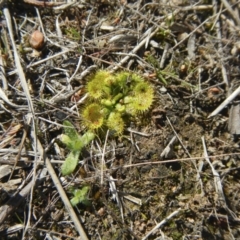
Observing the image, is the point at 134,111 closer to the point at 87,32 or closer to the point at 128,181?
the point at 128,181

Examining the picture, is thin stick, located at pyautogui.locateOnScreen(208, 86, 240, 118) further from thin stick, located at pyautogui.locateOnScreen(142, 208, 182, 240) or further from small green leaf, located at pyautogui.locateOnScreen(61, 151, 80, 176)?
small green leaf, located at pyautogui.locateOnScreen(61, 151, 80, 176)

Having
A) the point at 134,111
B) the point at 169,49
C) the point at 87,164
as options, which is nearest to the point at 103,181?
the point at 87,164

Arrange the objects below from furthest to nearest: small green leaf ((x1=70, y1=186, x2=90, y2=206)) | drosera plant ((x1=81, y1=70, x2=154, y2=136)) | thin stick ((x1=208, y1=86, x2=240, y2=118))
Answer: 1. thin stick ((x1=208, y1=86, x2=240, y2=118))
2. drosera plant ((x1=81, y1=70, x2=154, y2=136))
3. small green leaf ((x1=70, y1=186, x2=90, y2=206))

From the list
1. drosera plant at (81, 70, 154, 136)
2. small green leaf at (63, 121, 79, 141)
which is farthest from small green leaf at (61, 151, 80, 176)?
drosera plant at (81, 70, 154, 136)

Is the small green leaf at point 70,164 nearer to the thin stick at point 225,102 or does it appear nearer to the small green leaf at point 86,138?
the small green leaf at point 86,138

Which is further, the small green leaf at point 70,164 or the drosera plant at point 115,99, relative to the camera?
the drosera plant at point 115,99

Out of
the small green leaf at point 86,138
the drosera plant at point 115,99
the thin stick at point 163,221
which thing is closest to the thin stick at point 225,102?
the drosera plant at point 115,99

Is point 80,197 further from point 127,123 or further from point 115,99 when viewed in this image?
point 115,99
